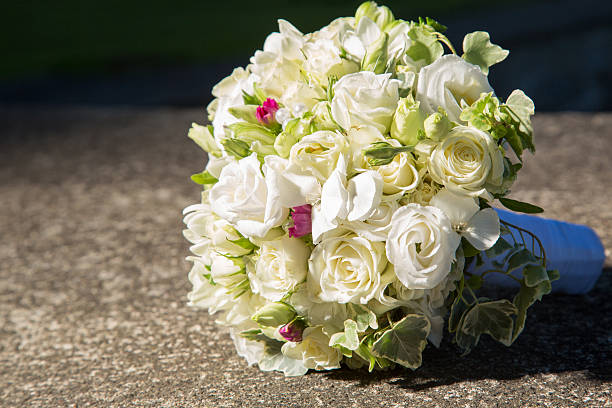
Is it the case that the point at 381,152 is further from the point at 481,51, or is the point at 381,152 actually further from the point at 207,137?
the point at 207,137

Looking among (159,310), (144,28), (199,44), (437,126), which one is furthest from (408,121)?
(144,28)

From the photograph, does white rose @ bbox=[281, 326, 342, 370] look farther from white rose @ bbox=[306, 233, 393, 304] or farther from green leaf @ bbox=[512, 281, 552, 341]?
green leaf @ bbox=[512, 281, 552, 341]

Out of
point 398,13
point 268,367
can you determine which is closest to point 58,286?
point 268,367

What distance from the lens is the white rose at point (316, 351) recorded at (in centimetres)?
105

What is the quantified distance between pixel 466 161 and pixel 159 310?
2.69 feet

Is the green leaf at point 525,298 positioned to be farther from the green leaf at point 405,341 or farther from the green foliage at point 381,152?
the green foliage at point 381,152

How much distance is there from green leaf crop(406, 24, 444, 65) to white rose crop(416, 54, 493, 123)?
→ 6 cm

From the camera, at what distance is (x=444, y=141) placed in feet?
3.07

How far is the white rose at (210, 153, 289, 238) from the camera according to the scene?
0.94m

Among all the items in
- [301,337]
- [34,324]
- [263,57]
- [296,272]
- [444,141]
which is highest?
[263,57]

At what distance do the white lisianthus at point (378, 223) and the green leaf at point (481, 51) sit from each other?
270mm

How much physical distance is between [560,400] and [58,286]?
3.91ft

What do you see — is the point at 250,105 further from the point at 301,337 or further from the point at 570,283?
the point at 570,283

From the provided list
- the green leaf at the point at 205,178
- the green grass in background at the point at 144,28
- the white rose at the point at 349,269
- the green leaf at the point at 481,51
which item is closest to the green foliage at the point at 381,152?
the white rose at the point at 349,269
